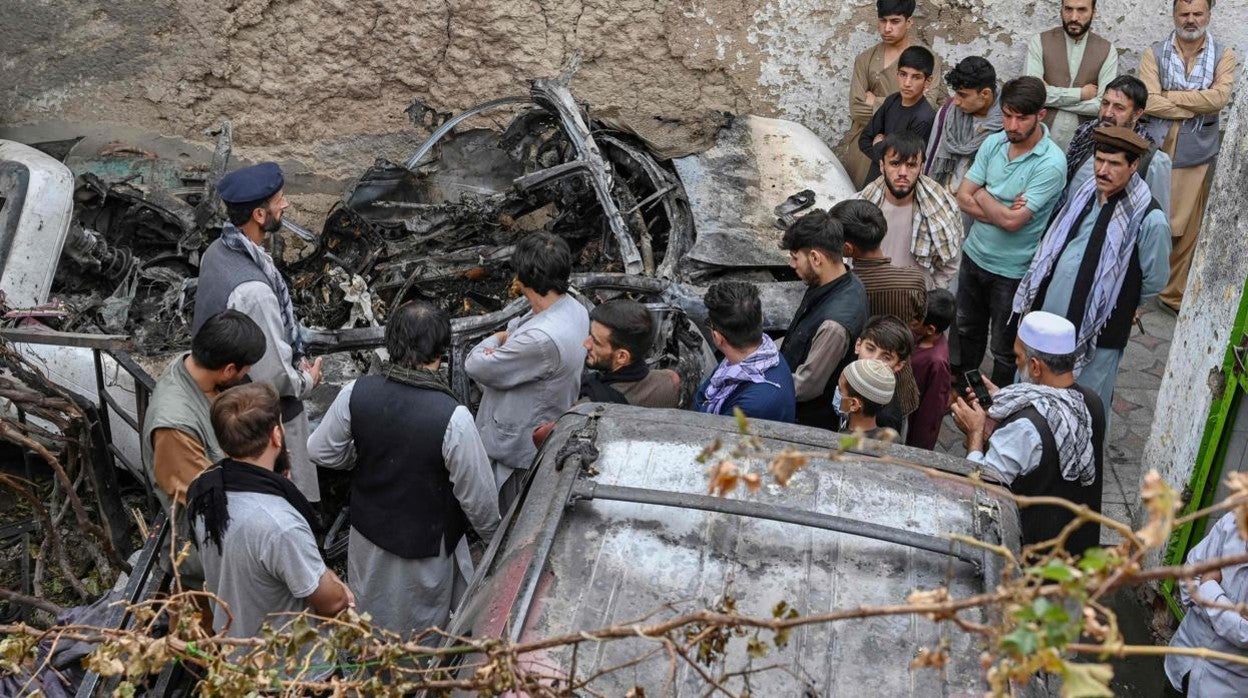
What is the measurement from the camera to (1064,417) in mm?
4039

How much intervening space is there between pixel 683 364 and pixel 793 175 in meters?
2.06

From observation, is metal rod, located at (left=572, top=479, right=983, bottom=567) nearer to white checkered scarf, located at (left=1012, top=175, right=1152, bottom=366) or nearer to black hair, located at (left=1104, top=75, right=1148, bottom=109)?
white checkered scarf, located at (left=1012, top=175, right=1152, bottom=366)

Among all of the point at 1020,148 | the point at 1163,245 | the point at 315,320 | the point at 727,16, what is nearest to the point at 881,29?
the point at 727,16

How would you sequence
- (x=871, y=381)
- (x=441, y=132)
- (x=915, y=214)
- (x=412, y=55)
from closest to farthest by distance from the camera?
(x=871, y=381)
(x=915, y=214)
(x=441, y=132)
(x=412, y=55)

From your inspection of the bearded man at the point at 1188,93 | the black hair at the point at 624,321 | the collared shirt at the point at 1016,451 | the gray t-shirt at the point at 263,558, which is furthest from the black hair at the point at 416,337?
the bearded man at the point at 1188,93

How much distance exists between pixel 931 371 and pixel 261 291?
2.79 m

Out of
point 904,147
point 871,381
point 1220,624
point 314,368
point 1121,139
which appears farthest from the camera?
point 904,147

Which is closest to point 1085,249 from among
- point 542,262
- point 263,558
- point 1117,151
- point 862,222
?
point 1117,151

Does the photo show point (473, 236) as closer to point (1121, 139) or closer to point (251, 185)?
point (251, 185)

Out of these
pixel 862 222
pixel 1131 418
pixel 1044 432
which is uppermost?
pixel 862 222

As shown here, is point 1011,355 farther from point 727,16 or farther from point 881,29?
point 727,16

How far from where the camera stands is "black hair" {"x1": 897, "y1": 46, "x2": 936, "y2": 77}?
6879 millimetres

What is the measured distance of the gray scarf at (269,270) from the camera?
468 cm

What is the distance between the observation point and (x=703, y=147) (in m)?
6.92
